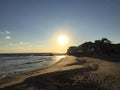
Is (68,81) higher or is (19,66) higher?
(19,66)

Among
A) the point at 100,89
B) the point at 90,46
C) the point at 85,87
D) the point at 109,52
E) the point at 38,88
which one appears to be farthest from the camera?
the point at 90,46

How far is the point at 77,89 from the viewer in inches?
399

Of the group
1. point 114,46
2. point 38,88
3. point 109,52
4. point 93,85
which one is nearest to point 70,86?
point 93,85

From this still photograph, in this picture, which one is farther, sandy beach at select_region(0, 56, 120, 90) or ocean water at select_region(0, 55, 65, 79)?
ocean water at select_region(0, 55, 65, 79)

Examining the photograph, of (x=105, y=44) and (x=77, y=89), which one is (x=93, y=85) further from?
(x=105, y=44)

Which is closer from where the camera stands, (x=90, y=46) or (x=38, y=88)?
(x=38, y=88)

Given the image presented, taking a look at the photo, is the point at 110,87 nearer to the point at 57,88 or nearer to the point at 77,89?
the point at 77,89

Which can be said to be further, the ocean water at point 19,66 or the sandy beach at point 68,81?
the ocean water at point 19,66

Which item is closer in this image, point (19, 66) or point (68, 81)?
point (68, 81)

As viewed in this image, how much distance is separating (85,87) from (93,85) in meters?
0.68

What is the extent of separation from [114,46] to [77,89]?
60400 millimetres

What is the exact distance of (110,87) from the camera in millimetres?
10125

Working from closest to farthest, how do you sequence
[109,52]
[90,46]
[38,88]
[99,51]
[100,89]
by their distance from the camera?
1. [100,89]
2. [38,88]
3. [109,52]
4. [99,51]
5. [90,46]

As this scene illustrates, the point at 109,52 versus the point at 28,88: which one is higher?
the point at 109,52
